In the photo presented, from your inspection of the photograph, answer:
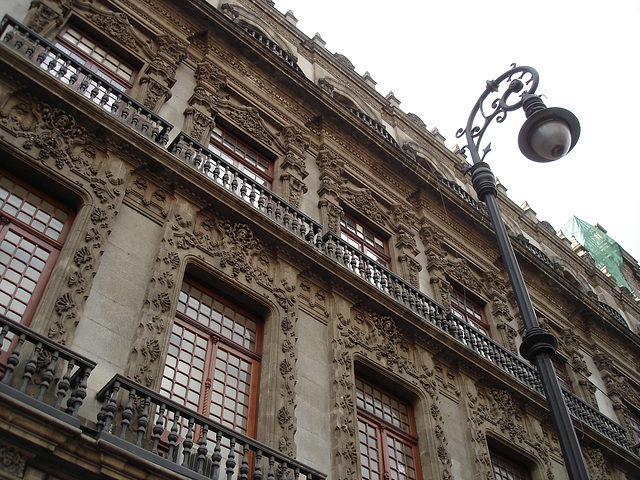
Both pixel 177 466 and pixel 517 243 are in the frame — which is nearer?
pixel 177 466

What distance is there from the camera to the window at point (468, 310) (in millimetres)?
16531

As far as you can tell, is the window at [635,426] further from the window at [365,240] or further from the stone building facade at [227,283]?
the window at [365,240]

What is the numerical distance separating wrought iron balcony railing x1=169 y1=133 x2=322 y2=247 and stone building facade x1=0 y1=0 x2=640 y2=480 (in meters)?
0.07

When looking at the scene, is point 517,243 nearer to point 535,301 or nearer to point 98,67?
point 535,301

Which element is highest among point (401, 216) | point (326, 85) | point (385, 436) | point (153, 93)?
point (326, 85)

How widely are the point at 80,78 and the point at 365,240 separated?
7144 millimetres

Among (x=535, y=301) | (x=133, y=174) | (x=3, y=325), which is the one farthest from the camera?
(x=535, y=301)

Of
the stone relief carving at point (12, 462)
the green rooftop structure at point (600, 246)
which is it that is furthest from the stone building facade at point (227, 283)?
the green rooftop structure at point (600, 246)

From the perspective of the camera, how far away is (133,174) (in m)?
10.7

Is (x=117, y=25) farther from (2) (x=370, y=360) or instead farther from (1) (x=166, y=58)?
(2) (x=370, y=360)

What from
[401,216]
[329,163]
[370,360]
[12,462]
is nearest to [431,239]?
[401,216]

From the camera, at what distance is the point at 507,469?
1323 cm

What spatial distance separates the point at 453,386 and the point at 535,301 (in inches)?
309

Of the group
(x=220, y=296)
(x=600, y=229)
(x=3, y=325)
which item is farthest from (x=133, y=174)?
(x=600, y=229)
